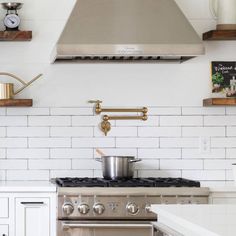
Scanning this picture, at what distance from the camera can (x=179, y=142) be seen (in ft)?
17.2

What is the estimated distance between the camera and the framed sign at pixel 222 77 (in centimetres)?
528

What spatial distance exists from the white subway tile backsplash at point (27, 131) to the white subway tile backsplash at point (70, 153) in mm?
146

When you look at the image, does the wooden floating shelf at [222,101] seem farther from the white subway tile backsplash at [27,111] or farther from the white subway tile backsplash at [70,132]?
the white subway tile backsplash at [27,111]

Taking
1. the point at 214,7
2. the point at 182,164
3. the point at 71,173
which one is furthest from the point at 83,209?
the point at 214,7

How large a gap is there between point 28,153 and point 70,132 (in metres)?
0.35

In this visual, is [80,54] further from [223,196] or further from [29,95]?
[223,196]

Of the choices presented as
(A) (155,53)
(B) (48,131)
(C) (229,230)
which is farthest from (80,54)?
(C) (229,230)

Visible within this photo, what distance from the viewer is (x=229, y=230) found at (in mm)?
2180

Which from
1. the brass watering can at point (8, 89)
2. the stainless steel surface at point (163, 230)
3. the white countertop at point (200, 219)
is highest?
the brass watering can at point (8, 89)

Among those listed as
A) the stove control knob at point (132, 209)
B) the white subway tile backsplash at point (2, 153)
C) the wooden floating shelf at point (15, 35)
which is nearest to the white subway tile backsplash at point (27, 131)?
the white subway tile backsplash at point (2, 153)

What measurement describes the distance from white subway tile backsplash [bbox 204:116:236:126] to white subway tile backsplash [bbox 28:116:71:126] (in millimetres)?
1075

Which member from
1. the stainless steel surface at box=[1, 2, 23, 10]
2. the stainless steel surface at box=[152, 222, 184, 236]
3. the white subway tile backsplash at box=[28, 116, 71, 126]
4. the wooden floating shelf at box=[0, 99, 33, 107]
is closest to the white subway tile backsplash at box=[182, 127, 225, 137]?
the white subway tile backsplash at box=[28, 116, 71, 126]

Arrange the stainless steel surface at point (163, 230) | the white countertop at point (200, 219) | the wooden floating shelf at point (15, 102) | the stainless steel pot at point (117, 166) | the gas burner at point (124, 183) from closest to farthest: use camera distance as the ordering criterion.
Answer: the white countertop at point (200, 219), the stainless steel surface at point (163, 230), the gas burner at point (124, 183), the stainless steel pot at point (117, 166), the wooden floating shelf at point (15, 102)

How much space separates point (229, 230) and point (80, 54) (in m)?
2.61
